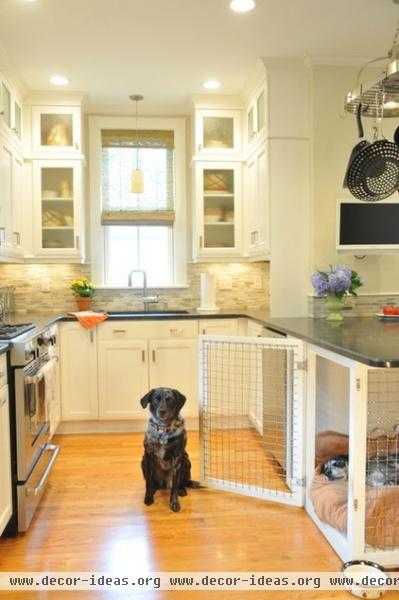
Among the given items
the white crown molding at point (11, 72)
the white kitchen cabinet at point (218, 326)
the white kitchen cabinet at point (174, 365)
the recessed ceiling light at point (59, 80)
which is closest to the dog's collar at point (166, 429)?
the white kitchen cabinet at point (174, 365)

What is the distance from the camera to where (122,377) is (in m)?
3.79

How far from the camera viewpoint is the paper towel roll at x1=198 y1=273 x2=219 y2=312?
409 centimetres

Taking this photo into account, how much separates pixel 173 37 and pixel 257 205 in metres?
1.35

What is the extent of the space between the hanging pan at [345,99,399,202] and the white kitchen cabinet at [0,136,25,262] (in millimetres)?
2329

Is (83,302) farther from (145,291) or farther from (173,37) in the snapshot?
(173,37)

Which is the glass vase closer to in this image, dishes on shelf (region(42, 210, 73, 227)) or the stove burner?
the stove burner

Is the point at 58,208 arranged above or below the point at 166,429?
above

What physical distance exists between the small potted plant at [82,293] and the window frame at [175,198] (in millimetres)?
229

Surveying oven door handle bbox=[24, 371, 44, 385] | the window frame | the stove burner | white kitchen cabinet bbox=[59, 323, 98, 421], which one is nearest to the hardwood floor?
oven door handle bbox=[24, 371, 44, 385]

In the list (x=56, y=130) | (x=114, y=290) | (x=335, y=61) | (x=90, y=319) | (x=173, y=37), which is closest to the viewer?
(x=173, y=37)

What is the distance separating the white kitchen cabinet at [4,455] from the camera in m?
2.14

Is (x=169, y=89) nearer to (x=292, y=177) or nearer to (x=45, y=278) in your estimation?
(x=292, y=177)

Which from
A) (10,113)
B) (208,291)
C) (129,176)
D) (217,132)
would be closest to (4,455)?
(208,291)

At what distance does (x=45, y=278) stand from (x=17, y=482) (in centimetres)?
231
